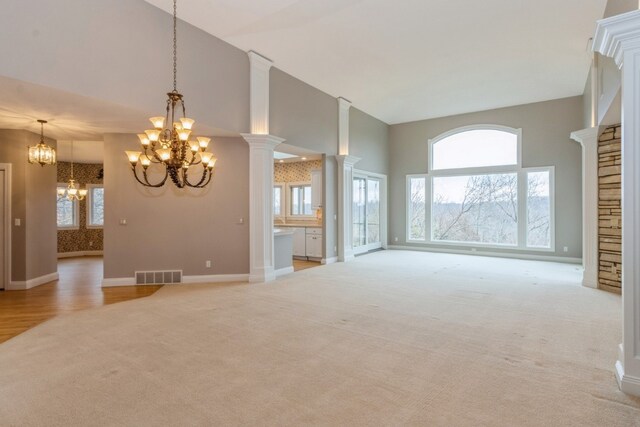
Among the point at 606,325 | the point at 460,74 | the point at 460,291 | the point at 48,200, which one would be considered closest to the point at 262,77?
the point at 460,74

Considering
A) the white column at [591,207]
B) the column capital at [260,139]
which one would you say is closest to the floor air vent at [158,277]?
the column capital at [260,139]

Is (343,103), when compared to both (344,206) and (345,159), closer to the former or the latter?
(345,159)

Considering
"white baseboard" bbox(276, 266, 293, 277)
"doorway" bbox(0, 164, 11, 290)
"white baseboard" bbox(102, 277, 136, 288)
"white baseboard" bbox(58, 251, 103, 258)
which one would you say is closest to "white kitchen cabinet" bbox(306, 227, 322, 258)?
"white baseboard" bbox(276, 266, 293, 277)

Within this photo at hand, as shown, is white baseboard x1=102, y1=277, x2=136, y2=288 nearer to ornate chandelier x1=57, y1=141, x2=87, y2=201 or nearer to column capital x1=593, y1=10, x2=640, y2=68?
ornate chandelier x1=57, y1=141, x2=87, y2=201

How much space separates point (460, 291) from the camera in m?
5.29

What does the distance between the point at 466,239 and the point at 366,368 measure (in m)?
8.02

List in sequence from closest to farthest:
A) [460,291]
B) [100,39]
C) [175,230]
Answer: [100,39] < [460,291] < [175,230]

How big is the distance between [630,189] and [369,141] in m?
7.74

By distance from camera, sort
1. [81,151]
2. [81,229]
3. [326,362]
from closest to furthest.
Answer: [326,362] → [81,151] → [81,229]

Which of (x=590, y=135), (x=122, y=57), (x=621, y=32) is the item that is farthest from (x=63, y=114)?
(x=590, y=135)

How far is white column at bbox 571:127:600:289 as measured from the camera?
5625mm

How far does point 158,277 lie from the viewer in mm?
5906

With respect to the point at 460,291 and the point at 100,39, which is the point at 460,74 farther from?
the point at 100,39

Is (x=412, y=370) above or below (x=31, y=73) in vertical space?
below
